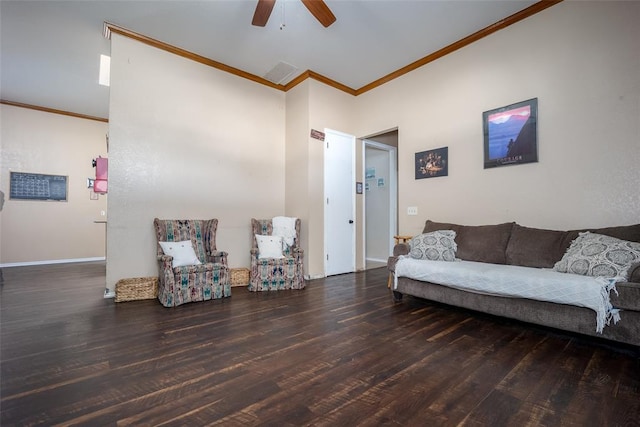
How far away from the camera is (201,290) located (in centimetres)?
328

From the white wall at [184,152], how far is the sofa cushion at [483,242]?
291 cm

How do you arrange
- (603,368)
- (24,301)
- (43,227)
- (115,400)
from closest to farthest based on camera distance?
(115,400), (603,368), (24,301), (43,227)

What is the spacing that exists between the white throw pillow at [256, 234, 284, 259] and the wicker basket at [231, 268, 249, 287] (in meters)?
0.33

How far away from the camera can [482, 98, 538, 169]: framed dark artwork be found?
10.1 ft

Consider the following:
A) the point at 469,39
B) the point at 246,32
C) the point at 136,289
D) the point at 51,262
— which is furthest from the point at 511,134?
the point at 51,262

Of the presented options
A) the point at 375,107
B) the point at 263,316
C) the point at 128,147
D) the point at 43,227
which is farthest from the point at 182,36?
the point at 43,227

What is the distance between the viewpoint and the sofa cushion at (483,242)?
9.87ft

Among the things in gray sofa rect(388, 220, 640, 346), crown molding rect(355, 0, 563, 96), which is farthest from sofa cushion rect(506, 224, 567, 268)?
crown molding rect(355, 0, 563, 96)

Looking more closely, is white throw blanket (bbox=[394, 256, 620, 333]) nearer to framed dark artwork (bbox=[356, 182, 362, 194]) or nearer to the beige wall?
framed dark artwork (bbox=[356, 182, 362, 194])

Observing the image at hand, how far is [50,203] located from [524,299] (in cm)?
804

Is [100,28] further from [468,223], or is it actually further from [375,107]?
[468,223]

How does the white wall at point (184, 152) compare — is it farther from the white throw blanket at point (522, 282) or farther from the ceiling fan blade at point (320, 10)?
the white throw blanket at point (522, 282)

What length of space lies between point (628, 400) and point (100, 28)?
576 centimetres

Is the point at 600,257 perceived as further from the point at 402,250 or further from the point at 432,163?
the point at 432,163
